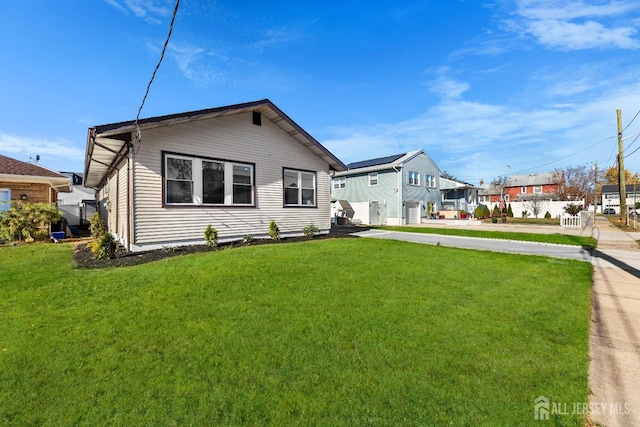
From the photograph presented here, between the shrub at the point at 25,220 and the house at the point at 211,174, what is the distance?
2.29m

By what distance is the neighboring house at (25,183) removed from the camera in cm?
1300

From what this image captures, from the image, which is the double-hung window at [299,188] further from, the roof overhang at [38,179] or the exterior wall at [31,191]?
the exterior wall at [31,191]

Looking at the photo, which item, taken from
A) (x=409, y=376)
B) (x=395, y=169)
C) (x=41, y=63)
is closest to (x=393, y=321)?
(x=409, y=376)

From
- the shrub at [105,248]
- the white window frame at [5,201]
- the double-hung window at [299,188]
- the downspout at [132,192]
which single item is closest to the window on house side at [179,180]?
the downspout at [132,192]

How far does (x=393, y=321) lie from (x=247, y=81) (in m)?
12.5

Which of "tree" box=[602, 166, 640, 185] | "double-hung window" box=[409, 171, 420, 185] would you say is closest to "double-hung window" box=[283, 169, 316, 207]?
"double-hung window" box=[409, 171, 420, 185]

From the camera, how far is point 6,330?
12.1 feet

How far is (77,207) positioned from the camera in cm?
1941

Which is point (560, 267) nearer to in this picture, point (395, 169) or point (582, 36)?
point (582, 36)

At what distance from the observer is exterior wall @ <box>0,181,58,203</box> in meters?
13.3

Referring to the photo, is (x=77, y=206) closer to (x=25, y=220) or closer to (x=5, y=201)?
(x=5, y=201)

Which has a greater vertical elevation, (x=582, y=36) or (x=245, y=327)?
(x=582, y=36)

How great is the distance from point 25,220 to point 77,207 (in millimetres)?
8309

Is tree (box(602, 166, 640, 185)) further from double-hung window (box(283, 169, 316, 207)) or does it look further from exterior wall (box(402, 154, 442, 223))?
double-hung window (box(283, 169, 316, 207))
